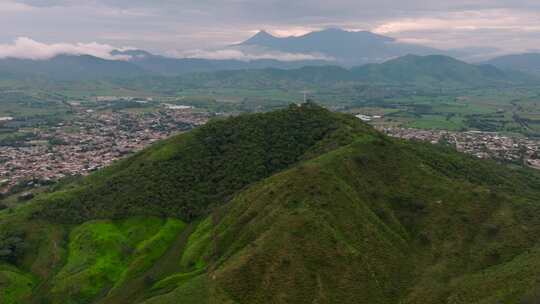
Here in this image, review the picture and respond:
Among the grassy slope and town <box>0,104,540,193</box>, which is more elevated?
the grassy slope

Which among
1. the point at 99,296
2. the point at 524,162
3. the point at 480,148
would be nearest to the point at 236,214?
the point at 99,296

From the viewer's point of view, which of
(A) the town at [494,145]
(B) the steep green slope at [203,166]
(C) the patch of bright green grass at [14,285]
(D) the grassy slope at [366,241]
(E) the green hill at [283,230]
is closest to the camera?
(D) the grassy slope at [366,241]

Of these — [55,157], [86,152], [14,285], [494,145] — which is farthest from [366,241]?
[86,152]

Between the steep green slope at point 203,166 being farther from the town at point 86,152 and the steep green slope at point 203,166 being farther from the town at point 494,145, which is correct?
the town at point 494,145

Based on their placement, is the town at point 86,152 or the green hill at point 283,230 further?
the town at point 86,152

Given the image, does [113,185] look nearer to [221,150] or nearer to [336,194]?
[221,150]

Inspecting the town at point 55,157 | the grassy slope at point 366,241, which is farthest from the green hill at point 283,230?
the town at point 55,157

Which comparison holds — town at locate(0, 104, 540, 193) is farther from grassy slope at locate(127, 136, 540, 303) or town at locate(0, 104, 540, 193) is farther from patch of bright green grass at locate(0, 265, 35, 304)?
grassy slope at locate(127, 136, 540, 303)

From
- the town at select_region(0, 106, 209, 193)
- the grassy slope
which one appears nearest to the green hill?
the grassy slope

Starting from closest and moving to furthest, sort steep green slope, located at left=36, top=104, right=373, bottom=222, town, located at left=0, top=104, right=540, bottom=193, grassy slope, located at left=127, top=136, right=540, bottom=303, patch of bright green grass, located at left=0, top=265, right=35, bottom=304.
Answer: grassy slope, located at left=127, top=136, right=540, bottom=303
patch of bright green grass, located at left=0, top=265, right=35, bottom=304
steep green slope, located at left=36, top=104, right=373, bottom=222
town, located at left=0, top=104, right=540, bottom=193
